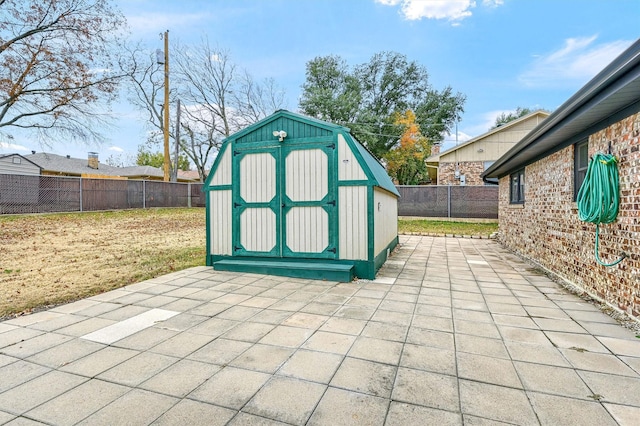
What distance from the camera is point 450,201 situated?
14180 millimetres

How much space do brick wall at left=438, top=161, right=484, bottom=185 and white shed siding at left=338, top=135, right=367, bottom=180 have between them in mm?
13951

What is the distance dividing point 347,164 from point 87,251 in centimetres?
578

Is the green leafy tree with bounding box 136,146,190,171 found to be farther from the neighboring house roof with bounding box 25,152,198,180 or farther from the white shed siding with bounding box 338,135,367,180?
the white shed siding with bounding box 338,135,367,180

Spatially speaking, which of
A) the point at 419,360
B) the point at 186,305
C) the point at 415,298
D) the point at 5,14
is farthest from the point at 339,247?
the point at 5,14

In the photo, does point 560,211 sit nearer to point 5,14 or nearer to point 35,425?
point 35,425

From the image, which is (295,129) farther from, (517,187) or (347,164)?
(517,187)

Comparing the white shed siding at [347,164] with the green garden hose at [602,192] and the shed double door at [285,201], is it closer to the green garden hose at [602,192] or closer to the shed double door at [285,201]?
the shed double door at [285,201]

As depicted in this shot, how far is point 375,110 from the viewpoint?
1009 inches

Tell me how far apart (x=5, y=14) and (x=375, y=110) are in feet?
70.3

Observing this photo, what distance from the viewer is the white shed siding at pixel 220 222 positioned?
5.42 metres

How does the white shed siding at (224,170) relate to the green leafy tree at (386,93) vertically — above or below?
below

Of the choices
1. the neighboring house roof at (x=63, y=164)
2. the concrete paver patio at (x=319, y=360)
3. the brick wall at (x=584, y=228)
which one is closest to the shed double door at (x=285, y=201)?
the concrete paver patio at (x=319, y=360)

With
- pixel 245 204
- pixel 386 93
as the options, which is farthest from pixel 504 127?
pixel 245 204

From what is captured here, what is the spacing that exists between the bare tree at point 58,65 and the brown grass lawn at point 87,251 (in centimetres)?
454
